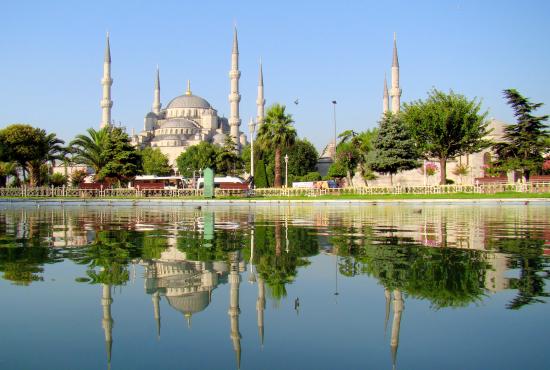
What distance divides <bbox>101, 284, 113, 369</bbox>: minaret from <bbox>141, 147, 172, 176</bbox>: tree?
3070 inches

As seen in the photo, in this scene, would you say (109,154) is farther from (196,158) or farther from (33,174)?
(196,158)

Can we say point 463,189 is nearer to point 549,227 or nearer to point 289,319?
point 549,227

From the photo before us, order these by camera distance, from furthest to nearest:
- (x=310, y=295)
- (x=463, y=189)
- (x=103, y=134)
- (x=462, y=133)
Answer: (x=103, y=134)
(x=462, y=133)
(x=463, y=189)
(x=310, y=295)

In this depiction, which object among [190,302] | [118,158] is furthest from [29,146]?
[190,302]

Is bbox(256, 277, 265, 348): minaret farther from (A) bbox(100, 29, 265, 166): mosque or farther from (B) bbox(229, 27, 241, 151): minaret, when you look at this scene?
(A) bbox(100, 29, 265, 166): mosque

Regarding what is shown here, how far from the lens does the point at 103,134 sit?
164 ft

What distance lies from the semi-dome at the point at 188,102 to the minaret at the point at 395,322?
11297cm

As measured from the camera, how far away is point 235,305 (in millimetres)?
5137

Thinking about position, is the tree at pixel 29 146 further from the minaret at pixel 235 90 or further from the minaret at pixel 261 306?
the minaret at pixel 261 306

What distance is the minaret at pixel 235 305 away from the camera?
3951 millimetres

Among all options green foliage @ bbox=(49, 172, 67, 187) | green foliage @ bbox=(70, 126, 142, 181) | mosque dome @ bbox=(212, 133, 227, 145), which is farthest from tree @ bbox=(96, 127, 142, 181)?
mosque dome @ bbox=(212, 133, 227, 145)

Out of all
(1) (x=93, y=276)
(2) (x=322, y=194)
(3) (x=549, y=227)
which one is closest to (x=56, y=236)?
(1) (x=93, y=276)

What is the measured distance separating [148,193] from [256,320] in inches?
1640

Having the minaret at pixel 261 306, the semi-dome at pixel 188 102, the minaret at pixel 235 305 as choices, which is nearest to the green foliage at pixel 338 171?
the minaret at pixel 235 305
